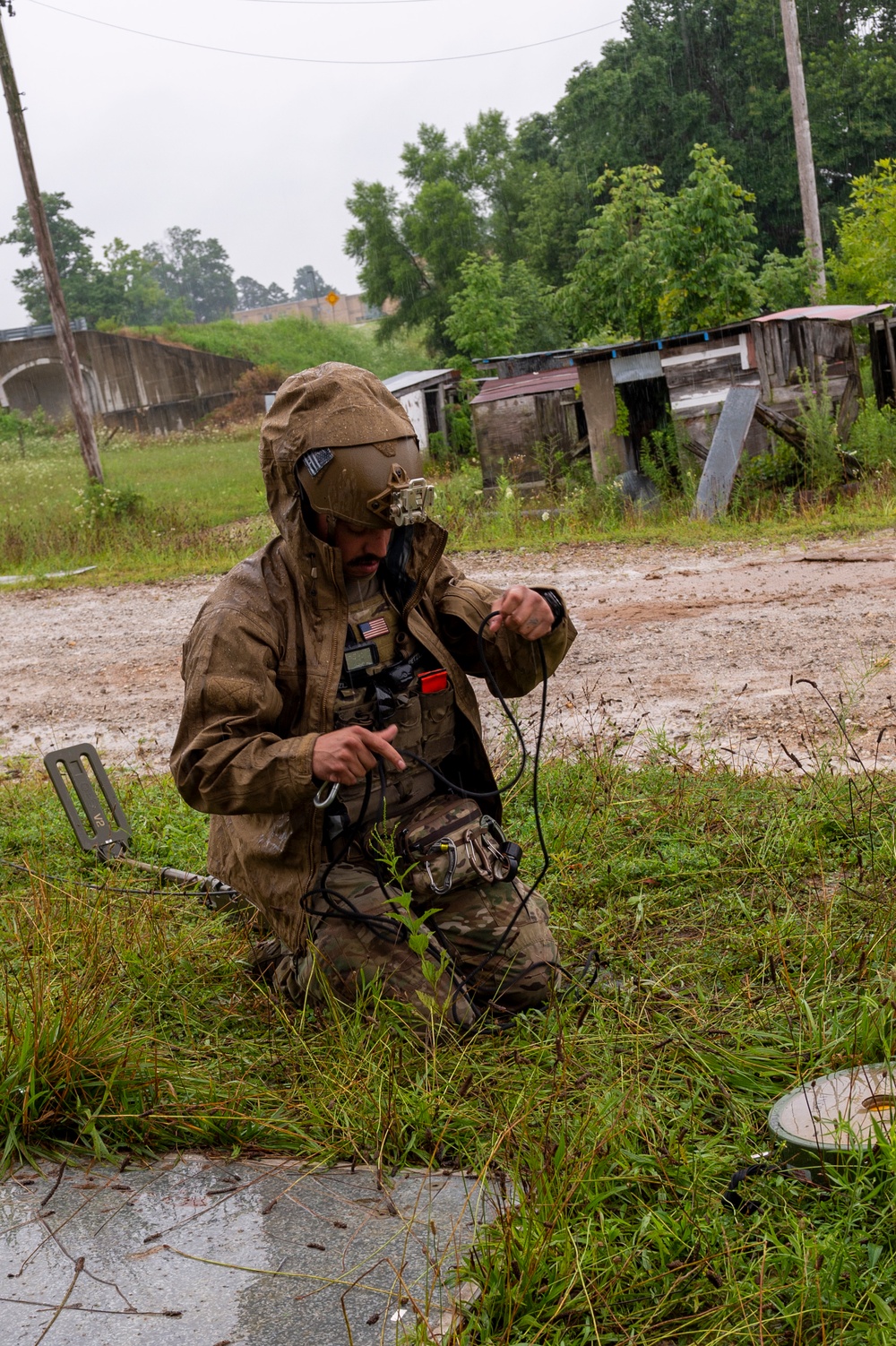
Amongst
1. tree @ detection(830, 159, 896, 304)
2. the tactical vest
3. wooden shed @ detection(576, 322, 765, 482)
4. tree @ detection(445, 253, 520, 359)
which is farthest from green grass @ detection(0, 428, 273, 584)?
tree @ detection(830, 159, 896, 304)

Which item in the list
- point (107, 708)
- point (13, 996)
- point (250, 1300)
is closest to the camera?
point (250, 1300)

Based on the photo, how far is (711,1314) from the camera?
2016 millimetres

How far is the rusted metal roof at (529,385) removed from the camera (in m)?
16.0

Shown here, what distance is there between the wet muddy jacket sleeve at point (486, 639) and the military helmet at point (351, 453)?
442mm

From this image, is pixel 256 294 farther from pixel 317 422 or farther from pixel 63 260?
pixel 317 422

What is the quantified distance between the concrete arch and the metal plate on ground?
159 feet

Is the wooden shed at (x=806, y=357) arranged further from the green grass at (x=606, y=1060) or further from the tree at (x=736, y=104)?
the tree at (x=736, y=104)

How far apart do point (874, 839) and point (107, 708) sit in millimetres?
5308

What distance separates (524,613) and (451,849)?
72 centimetres

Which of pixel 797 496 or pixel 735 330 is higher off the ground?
pixel 735 330

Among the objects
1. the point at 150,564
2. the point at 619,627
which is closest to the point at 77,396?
the point at 150,564

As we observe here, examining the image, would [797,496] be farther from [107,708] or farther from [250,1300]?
[250,1300]

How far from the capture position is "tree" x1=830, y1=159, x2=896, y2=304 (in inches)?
699

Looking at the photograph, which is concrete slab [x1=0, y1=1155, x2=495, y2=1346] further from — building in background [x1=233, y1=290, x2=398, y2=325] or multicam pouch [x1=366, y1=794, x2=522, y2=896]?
building in background [x1=233, y1=290, x2=398, y2=325]
